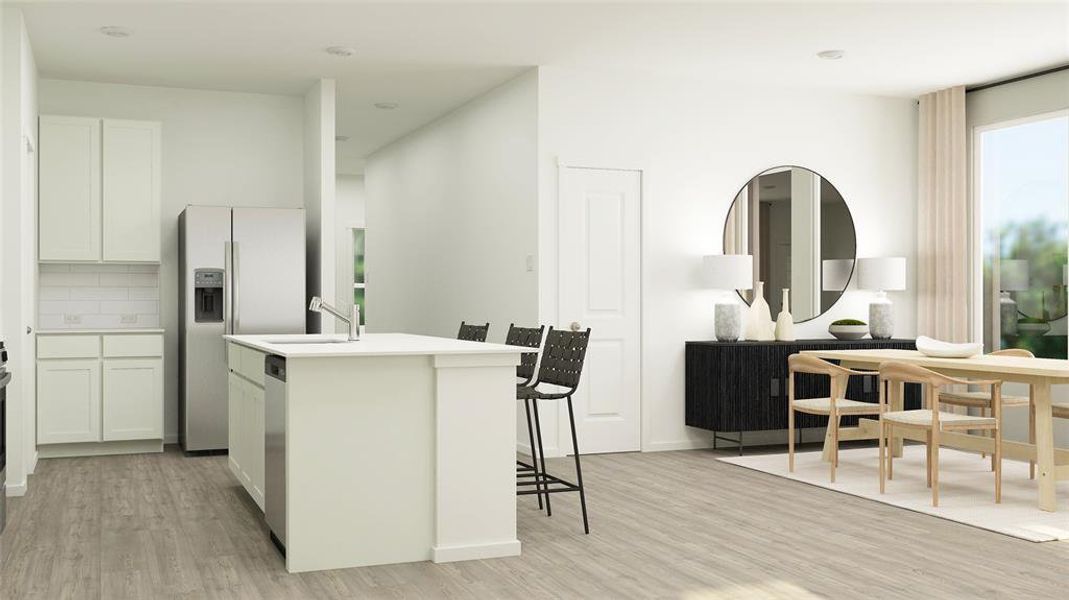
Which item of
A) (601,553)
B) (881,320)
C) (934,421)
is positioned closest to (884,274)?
(881,320)

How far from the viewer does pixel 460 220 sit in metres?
8.22

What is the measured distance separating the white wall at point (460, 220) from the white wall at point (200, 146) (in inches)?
52.9

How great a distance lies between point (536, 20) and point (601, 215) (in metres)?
1.67

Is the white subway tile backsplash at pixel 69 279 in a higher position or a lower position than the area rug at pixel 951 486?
higher

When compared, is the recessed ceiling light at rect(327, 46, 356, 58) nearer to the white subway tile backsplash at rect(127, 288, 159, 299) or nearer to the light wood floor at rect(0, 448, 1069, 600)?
the white subway tile backsplash at rect(127, 288, 159, 299)

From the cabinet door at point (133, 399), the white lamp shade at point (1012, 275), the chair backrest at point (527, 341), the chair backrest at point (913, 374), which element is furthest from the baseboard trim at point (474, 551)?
the white lamp shade at point (1012, 275)

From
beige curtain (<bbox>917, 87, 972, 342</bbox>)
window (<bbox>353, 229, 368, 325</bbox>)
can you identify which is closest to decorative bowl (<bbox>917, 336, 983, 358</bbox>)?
beige curtain (<bbox>917, 87, 972, 342</bbox>)

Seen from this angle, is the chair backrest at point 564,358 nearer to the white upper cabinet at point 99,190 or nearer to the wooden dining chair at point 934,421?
the wooden dining chair at point 934,421

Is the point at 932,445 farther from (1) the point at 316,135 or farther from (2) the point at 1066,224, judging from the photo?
(1) the point at 316,135

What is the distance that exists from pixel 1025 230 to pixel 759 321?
2.06m

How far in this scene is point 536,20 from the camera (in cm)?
570

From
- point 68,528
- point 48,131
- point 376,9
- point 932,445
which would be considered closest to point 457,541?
point 68,528

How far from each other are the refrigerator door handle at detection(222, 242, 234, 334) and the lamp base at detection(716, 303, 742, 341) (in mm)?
3508

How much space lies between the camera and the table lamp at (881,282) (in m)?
7.45
